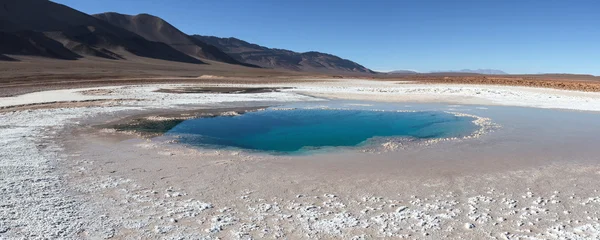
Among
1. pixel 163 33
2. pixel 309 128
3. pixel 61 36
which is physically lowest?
pixel 309 128

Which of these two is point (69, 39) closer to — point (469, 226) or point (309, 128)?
point (309, 128)

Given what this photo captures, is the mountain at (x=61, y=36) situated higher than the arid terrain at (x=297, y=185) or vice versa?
the mountain at (x=61, y=36)

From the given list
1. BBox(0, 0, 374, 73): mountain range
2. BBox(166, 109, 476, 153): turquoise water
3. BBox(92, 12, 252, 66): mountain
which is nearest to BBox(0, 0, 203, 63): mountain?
BBox(0, 0, 374, 73): mountain range

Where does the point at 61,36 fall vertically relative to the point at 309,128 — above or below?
above

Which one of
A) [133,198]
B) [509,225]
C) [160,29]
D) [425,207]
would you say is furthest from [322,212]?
[160,29]

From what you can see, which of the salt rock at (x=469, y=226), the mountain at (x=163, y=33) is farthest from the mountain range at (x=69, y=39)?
the salt rock at (x=469, y=226)

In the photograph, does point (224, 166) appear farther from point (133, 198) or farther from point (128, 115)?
point (128, 115)

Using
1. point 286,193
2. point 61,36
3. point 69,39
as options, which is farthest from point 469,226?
point 61,36

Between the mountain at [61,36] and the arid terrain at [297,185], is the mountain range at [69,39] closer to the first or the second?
the mountain at [61,36]
